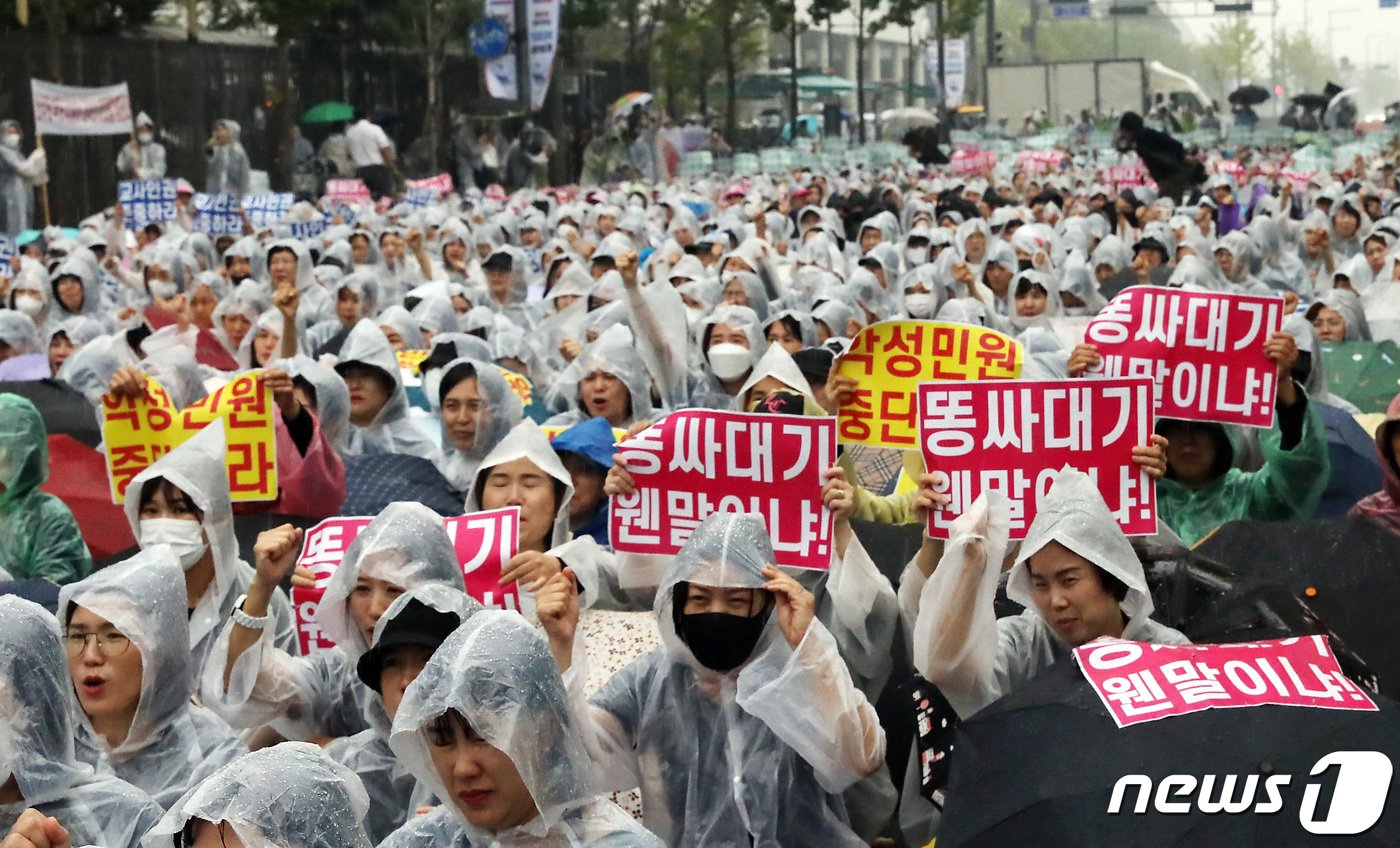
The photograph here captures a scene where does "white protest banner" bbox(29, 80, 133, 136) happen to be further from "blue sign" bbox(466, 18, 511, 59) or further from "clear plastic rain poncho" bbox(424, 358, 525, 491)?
"clear plastic rain poncho" bbox(424, 358, 525, 491)

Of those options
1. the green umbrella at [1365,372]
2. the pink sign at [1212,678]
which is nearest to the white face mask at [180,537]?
the pink sign at [1212,678]

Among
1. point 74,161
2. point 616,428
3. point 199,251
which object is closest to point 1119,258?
point 199,251

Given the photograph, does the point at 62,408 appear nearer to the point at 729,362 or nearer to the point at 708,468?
the point at 729,362

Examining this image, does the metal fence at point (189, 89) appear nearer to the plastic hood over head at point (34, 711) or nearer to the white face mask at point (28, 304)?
the white face mask at point (28, 304)

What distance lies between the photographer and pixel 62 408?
9273mm

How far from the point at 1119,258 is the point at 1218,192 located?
7.37 m

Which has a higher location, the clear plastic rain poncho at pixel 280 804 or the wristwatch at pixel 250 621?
the clear plastic rain poncho at pixel 280 804

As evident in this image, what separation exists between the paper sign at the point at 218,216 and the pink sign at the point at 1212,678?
14488 mm

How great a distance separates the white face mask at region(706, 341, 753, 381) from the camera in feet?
29.3

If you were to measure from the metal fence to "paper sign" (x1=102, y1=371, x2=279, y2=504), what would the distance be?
19490 millimetres

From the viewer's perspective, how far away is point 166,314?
11297 millimetres

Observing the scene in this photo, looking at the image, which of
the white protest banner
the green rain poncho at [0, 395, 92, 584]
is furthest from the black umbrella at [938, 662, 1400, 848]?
the white protest banner

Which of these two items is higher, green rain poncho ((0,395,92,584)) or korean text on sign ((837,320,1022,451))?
korean text on sign ((837,320,1022,451))

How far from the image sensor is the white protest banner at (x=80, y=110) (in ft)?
68.7
